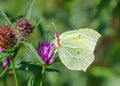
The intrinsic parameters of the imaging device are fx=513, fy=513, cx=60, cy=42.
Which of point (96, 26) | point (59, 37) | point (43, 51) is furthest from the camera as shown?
point (96, 26)

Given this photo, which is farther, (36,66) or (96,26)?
(96,26)

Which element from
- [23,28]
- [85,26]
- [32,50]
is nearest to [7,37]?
[23,28]

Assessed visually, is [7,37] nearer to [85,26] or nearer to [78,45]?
[78,45]

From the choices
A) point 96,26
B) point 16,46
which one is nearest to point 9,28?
point 16,46

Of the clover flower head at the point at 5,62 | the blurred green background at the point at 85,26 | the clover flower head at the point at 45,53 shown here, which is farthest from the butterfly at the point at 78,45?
the blurred green background at the point at 85,26

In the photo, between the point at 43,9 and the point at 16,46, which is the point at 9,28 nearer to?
the point at 16,46
